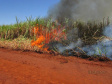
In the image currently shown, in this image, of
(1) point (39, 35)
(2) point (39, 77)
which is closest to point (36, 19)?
(1) point (39, 35)

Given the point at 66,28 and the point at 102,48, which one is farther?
the point at 66,28

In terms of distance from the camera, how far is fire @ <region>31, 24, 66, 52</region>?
181 inches

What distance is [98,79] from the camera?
1.91 m

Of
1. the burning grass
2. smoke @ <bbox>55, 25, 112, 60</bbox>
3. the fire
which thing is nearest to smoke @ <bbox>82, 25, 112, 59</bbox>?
smoke @ <bbox>55, 25, 112, 60</bbox>

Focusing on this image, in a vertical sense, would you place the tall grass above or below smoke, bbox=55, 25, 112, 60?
above

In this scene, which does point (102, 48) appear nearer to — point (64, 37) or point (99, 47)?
point (99, 47)

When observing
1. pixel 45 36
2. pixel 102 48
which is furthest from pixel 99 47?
pixel 45 36

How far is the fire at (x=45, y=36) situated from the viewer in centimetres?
459

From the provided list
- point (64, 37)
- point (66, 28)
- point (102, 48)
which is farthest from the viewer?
point (66, 28)

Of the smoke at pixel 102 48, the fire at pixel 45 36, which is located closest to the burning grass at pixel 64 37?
the fire at pixel 45 36

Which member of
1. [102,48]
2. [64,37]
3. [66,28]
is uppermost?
[66,28]

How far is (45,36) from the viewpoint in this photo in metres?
5.16

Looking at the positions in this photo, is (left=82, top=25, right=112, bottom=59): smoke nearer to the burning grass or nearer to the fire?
the burning grass

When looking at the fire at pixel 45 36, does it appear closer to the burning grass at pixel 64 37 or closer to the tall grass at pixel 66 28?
the burning grass at pixel 64 37
